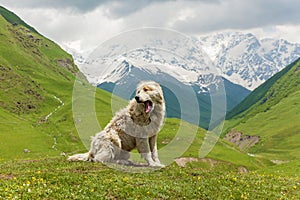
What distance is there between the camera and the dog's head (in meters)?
20.2

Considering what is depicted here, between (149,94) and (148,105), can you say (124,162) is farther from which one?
(149,94)

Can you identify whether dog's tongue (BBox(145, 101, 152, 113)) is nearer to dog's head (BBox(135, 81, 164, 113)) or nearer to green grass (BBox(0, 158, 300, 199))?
dog's head (BBox(135, 81, 164, 113))

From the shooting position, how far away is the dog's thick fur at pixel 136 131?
20647 millimetres

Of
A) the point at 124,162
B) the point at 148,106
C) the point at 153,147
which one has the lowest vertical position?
the point at 124,162

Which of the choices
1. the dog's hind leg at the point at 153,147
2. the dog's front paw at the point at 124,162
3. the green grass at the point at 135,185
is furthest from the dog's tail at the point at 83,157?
the dog's hind leg at the point at 153,147

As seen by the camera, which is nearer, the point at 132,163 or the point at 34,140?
the point at 132,163

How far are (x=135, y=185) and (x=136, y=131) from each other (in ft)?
15.9

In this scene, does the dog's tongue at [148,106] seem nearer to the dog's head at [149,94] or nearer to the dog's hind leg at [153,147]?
the dog's head at [149,94]

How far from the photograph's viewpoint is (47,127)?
6471 inches

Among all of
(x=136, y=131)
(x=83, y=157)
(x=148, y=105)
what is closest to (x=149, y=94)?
(x=148, y=105)

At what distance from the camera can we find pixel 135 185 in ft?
57.8

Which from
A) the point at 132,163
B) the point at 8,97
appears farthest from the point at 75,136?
the point at 132,163

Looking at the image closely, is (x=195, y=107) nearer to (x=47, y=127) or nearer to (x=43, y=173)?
(x=43, y=173)

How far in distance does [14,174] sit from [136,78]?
8742 millimetres
